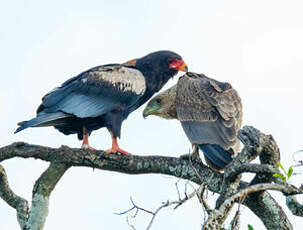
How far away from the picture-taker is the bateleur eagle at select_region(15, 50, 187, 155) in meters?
6.15

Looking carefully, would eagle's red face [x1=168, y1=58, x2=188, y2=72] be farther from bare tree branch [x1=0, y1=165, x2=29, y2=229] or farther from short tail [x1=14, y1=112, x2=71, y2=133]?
bare tree branch [x1=0, y1=165, x2=29, y2=229]

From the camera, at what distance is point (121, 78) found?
654 centimetres

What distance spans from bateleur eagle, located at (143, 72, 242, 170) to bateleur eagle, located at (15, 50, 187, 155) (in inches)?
12.1

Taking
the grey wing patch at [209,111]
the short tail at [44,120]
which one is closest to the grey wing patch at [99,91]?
the short tail at [44,120]

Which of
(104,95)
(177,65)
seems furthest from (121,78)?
(177,65)

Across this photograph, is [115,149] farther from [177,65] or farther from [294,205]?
[294,205]

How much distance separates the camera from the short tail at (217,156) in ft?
17.5

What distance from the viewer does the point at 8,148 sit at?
17.5 ft

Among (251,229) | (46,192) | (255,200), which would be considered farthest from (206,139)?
(251,229)

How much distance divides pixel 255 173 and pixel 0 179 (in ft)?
7.56

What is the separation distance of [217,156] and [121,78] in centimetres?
167

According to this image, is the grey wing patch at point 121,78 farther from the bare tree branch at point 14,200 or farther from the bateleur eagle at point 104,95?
the bare tree branch at point 14,200

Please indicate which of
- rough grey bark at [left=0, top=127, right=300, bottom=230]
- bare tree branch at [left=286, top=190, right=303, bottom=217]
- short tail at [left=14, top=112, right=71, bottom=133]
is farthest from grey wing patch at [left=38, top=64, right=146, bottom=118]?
bare tree branch at [left=286, top=190, right=303, bottom=217]

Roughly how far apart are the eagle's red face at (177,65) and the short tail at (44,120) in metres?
1.51
